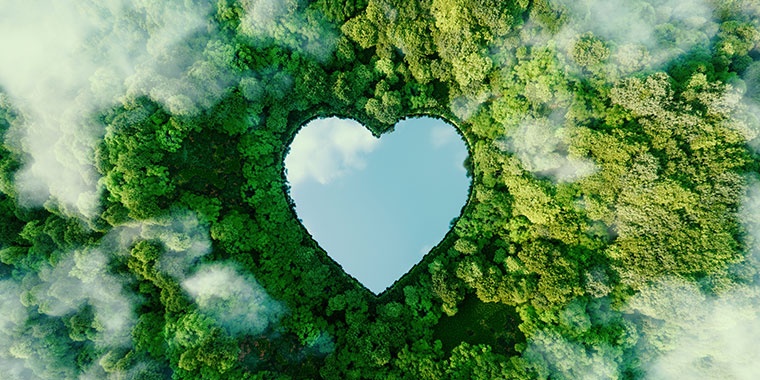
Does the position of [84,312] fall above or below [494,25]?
below

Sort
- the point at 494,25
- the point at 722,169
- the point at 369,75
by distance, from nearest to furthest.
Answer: the point at 722,169 < the point at 494,25 < the point at 369,75

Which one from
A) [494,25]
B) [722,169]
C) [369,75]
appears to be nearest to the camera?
[722,169]

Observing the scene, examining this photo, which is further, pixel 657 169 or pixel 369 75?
pixel 369 75

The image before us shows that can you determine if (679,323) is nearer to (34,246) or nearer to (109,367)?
(109,367)

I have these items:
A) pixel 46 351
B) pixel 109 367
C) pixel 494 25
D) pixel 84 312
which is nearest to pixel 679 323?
pixel 494 25

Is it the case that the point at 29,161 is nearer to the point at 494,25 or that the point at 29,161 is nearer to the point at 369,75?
the point at 369,75

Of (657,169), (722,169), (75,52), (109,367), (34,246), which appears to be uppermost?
(722,169)

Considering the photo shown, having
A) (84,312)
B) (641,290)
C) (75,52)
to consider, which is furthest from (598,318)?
(75,52)
